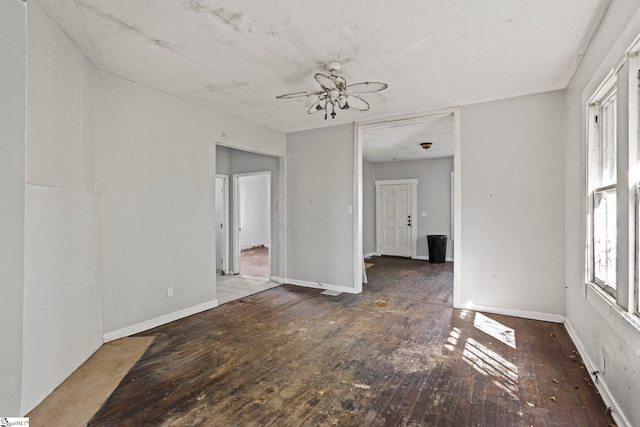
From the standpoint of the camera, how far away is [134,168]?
11.2 feet

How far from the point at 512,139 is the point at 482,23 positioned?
6.48ft

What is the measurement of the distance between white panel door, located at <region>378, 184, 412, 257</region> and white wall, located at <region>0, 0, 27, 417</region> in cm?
808

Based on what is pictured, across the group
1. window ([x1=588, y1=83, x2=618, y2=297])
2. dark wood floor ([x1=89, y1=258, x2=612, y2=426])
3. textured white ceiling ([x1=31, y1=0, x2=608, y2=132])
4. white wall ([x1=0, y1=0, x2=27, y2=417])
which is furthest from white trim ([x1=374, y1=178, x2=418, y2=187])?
white wall ([x1=0, y1=0, x2=27, y2=417])

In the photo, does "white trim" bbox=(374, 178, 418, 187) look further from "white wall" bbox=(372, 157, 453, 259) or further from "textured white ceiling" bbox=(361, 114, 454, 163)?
"textured white ceiling" bbox=(361, 114, 454, 163)

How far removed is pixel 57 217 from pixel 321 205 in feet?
11.5

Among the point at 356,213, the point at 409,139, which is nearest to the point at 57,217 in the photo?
the point at 356,213

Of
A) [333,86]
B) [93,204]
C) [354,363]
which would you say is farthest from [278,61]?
[354,363]

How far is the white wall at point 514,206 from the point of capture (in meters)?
3.68

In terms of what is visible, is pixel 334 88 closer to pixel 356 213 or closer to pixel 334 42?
pixel 334 42

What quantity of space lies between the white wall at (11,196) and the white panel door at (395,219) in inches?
318

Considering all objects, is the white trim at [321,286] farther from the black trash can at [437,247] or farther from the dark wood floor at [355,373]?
the black trash can at [437,247]

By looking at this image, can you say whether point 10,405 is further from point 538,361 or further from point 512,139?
point 512,139

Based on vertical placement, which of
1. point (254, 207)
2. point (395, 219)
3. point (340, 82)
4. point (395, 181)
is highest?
point (340, 82)

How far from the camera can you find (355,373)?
8.45 ft
